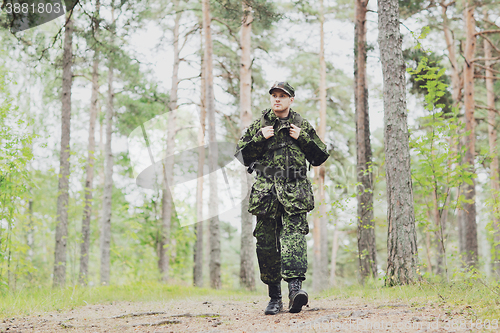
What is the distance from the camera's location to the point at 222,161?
15039mm

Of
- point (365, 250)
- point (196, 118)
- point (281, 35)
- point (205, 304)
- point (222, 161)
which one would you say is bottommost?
point (205, 304)

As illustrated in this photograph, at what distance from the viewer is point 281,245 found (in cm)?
372

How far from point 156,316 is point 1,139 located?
14.4ft

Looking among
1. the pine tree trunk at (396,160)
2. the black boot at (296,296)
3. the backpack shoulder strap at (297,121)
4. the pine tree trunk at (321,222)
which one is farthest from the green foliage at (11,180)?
the pine tree trunk at (321,222)

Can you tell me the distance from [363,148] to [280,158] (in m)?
5.10

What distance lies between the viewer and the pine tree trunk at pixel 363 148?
8172 mm

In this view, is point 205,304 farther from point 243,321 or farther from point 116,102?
point 116,102

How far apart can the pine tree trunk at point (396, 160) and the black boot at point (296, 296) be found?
2127 mm

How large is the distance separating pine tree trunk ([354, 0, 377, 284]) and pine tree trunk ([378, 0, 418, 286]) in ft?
7.91

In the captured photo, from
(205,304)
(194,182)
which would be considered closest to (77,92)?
Result: (194,182)

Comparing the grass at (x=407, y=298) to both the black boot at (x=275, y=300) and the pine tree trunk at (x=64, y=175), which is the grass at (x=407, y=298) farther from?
the pine tree trunk at (x=64, y=175)

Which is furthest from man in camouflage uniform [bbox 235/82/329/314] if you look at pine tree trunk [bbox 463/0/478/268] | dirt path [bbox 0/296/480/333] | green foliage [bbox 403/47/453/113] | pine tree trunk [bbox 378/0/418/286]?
pine tree trunk [bbox 463/0/478/268]

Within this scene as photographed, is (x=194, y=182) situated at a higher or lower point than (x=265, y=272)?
higher

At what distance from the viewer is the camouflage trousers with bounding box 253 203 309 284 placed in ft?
11.9
